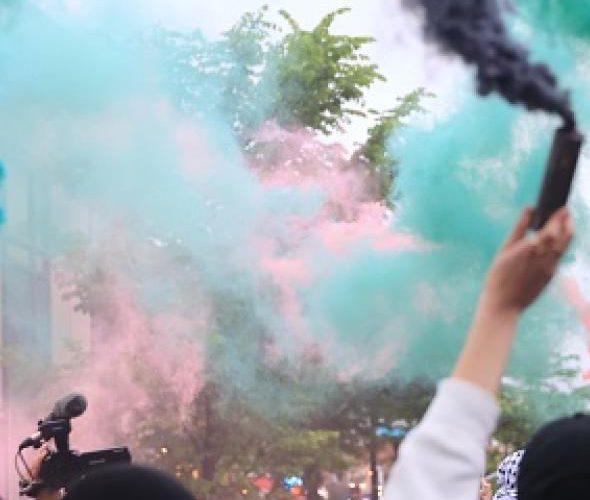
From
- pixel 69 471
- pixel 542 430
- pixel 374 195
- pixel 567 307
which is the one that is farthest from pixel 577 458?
pixel 374 195

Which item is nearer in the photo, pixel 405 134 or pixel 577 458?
pixel 577 458

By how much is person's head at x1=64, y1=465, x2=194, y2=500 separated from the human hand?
430mm

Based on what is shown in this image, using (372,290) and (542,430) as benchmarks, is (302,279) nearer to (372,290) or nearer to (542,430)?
(372,290)

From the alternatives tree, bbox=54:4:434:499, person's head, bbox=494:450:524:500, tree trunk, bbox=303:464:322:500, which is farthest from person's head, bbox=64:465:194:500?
tree trunk, bbox=303:464:322:500

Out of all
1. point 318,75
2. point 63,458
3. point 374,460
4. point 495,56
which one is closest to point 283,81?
point 318,75

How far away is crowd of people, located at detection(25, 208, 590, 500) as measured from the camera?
1.57 metres

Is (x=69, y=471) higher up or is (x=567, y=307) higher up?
(x=567, y=307)

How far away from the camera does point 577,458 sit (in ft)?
5.48

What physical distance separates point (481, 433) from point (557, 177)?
1.05 feet

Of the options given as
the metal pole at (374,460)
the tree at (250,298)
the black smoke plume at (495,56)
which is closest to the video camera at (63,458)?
the black smoke plume at (495,56)

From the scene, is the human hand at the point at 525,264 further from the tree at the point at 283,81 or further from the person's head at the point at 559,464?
the tree at the point at 283,81

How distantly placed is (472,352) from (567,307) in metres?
10.1

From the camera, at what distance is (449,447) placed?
1.57m

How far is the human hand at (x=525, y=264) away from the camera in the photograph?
5.31 feet
